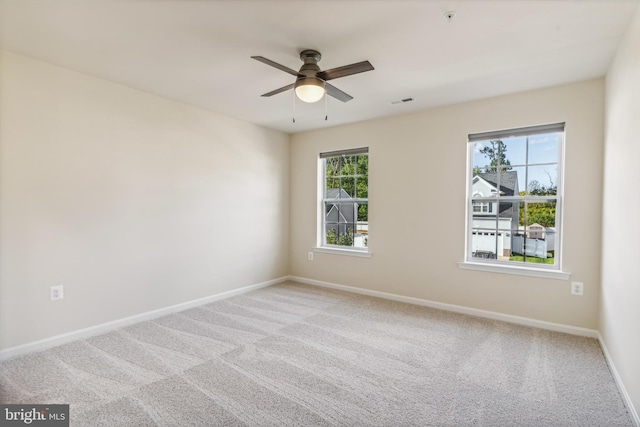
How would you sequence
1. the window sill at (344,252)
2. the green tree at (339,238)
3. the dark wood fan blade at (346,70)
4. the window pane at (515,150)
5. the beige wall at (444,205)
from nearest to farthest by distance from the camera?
the dark wood fan blade at (346,70), the beige wall at (444,205), the window pane at (515,150), the window sill at (344,252), the green tree at (339,238)

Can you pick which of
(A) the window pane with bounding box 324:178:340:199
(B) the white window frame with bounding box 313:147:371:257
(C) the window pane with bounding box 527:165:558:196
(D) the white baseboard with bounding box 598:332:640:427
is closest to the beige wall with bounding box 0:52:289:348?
(B) the white window frame with bounding box 313:147:371:257

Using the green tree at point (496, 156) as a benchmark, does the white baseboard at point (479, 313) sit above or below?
below

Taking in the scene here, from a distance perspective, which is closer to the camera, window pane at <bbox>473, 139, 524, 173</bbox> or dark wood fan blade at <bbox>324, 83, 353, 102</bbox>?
dark wood fan blade at <bbox>324, 83, 353, 102</bbox>

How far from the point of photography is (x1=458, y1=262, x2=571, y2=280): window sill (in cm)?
319

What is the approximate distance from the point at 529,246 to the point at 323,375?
2.65 meters

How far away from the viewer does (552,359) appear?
2.60 metres

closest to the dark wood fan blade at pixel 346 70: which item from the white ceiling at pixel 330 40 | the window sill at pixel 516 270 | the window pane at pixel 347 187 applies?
the white ceiling at pixel 330 40

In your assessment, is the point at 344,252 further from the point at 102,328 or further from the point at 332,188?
the point at 102,328

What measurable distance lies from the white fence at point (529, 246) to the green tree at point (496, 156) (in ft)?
2.64

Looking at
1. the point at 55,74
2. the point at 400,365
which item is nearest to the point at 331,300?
the point at 400,365

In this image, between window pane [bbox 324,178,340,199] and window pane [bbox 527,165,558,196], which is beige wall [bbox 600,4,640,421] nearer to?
window pane [bbox 527,165,558,196]

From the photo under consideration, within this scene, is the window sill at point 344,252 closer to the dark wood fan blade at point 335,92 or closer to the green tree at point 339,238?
the green tree at point 339,238

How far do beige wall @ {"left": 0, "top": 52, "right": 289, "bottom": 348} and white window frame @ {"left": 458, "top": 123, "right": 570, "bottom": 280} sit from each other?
9.69 feet

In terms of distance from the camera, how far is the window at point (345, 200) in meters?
4.66
